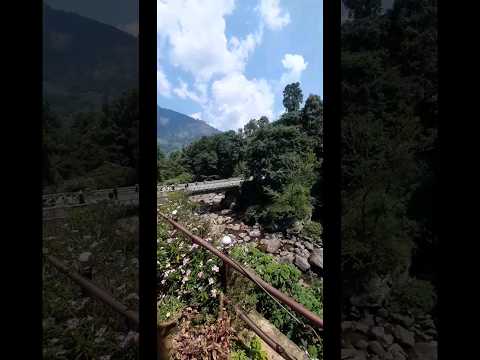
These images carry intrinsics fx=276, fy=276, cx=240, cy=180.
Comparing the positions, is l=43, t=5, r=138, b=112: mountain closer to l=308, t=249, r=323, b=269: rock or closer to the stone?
the stone

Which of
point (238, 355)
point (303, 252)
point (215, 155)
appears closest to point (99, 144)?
point (238, 355)

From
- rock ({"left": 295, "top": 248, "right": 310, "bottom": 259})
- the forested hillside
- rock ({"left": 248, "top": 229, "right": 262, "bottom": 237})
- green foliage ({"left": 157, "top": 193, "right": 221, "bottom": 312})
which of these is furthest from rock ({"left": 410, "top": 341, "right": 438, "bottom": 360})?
rock ({"left": 248, "top": 229, "right": 262, "bottom": 237})

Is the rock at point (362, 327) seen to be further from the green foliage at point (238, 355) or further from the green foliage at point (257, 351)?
the green foliage at point (238, 355)

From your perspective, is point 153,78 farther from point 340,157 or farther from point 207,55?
point 207,55

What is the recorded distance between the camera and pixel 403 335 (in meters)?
0.63

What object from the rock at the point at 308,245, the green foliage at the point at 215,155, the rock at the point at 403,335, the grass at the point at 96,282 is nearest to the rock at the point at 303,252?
the rock at the point at 308,245

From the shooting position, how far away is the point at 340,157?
626 millimetres

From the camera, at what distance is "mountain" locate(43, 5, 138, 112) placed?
0.62 metres

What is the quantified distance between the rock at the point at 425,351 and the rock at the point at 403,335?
0.01 m

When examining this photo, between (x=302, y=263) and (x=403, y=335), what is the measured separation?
14.7 ft

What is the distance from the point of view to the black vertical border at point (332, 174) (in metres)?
0.62

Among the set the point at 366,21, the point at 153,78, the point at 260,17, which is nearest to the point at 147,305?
the point at 153,78

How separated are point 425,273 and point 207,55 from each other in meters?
5.02

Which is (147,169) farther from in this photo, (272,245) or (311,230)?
(311,230)
